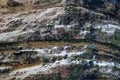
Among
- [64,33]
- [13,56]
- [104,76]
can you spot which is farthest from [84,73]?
[13,56]

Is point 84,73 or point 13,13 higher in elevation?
point 13,13

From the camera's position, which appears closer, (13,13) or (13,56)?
(13,56)

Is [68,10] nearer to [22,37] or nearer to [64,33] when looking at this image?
[64,33]

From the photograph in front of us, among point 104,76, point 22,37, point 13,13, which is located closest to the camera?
point 104,76

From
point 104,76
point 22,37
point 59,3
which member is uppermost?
point 59,3

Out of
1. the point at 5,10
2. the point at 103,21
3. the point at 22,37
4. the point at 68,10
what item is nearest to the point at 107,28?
the point at 103,21

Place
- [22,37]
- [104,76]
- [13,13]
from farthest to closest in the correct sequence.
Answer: [13,13]
[22,37]
[104,76]

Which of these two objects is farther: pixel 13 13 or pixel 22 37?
pixel 13 13

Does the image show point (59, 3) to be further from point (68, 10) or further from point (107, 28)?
point (107, 28)

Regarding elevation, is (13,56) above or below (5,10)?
below
